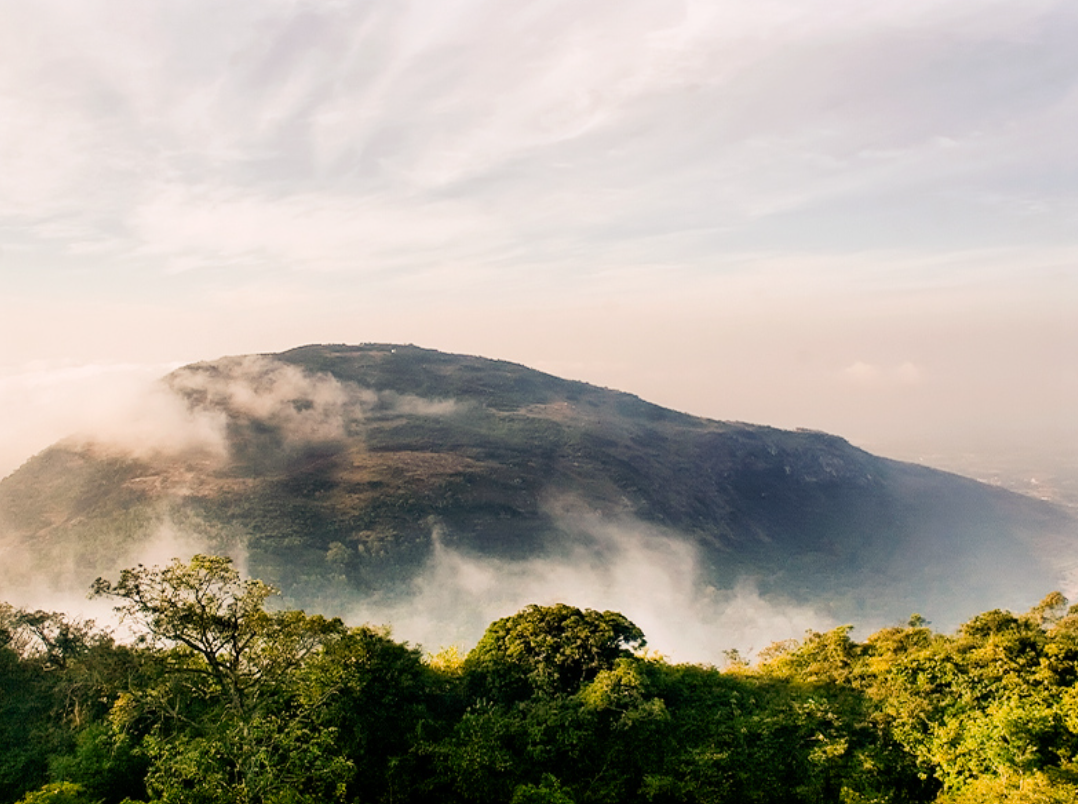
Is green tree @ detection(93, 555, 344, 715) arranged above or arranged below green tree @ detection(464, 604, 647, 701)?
above

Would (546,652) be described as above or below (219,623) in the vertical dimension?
below

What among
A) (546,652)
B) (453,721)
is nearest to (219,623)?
(453,721)

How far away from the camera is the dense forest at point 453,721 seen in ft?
99.6

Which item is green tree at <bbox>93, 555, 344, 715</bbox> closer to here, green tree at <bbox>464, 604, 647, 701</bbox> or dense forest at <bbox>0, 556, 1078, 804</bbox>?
dense forest at <bbox>0, 556, 1078, 804</bbox>

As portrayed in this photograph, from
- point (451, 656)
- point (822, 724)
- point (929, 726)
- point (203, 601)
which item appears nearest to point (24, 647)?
point (203, 601)

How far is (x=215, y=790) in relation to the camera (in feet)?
84.5

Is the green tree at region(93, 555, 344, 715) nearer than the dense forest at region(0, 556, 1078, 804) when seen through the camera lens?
No

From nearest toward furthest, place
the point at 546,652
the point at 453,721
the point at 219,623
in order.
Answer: the point at 219,623 → the point at 453,721 → the point at 546,652

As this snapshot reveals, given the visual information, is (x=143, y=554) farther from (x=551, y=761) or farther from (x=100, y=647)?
(x=551, y=761)

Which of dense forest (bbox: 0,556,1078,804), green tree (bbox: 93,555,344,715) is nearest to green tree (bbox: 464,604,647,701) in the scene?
dense forest (bbox: 0,556,1078,804)

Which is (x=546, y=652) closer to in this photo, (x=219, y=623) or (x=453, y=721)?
(x=453, y=721)

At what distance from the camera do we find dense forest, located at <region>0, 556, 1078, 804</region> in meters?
30.4

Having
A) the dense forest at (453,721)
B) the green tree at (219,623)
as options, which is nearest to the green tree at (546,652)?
the dense forest at (453,721)

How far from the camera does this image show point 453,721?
3972 cm
